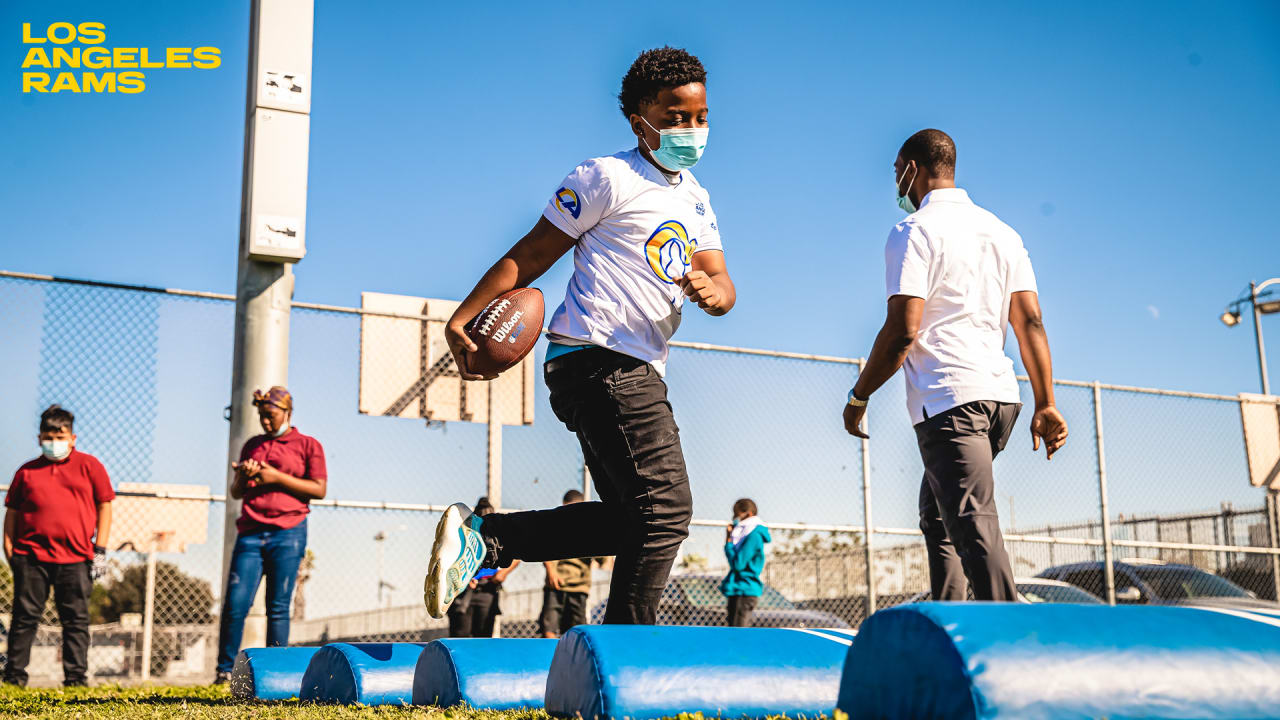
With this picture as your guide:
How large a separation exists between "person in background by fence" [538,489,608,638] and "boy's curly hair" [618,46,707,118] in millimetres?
7007

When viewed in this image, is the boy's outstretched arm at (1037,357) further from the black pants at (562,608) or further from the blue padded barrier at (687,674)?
the black pants at (562,608)

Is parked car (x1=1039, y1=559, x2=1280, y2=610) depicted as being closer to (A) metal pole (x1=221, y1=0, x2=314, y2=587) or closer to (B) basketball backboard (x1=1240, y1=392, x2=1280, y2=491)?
(B) basketball backboard (x1=1240, y1=392, x2=1280, y2=491)

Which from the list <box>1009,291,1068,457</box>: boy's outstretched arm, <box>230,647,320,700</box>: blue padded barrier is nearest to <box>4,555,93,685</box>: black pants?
<box>230,647,320,700</box>: blue padded barrier

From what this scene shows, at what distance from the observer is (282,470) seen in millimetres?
6879

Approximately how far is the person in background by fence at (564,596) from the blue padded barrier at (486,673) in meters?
6.67

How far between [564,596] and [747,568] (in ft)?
5.63

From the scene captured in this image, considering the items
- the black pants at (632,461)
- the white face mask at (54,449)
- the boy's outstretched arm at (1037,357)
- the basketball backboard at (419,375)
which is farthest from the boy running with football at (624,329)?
the basketball backboard at (419,375)

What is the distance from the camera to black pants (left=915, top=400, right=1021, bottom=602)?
3.49 meters

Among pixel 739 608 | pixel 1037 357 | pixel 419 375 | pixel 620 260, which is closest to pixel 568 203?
pixel 620 260

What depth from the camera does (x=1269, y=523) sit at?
13.5m

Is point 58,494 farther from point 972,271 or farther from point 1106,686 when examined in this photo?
point 1106,686

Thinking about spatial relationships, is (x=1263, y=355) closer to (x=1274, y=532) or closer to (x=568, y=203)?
(x=1274, y=532)

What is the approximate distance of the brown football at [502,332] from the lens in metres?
3.49

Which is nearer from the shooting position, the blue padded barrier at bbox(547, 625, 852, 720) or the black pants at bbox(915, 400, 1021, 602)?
the blue padded barrier at bbox(547, 625, 852, 720)
